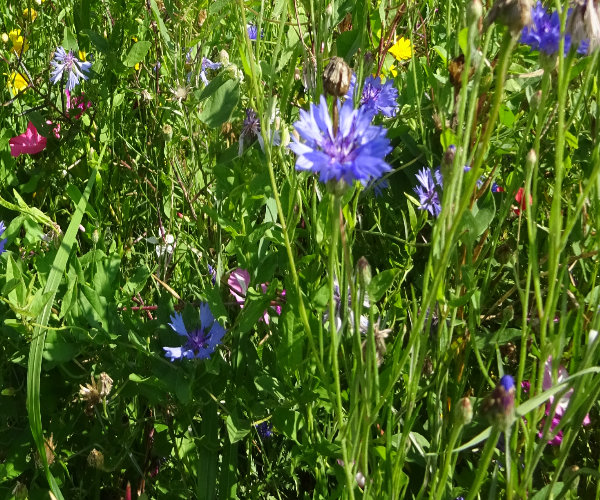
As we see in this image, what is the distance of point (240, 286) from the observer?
0.94 m

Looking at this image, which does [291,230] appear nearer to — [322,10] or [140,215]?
[322,10]

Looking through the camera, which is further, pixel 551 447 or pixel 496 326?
pixel 496 326

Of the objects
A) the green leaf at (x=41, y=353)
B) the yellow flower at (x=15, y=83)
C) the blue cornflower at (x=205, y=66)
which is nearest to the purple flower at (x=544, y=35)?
the green leaf at (x=41, y=353)

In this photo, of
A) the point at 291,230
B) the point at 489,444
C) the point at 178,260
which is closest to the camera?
the point at 489,444

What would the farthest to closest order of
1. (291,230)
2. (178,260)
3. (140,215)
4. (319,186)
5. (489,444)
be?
(140,215), (178,260), (319,186), (291,230), (489,444)

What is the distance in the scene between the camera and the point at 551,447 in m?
0.91

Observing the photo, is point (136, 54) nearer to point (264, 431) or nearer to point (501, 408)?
point (264, 431)

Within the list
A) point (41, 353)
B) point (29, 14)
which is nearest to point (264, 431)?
point (41, 353)

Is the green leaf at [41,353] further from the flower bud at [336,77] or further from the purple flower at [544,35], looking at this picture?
the purple flower at [544,35]

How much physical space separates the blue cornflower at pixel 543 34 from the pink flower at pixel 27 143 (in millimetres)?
957

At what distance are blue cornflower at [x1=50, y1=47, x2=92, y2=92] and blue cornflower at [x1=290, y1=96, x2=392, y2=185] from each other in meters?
0.92

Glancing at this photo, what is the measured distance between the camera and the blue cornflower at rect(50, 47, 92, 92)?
1.39 metres

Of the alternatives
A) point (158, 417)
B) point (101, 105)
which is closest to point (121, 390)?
point (158, 417)

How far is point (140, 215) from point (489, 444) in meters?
0.84
